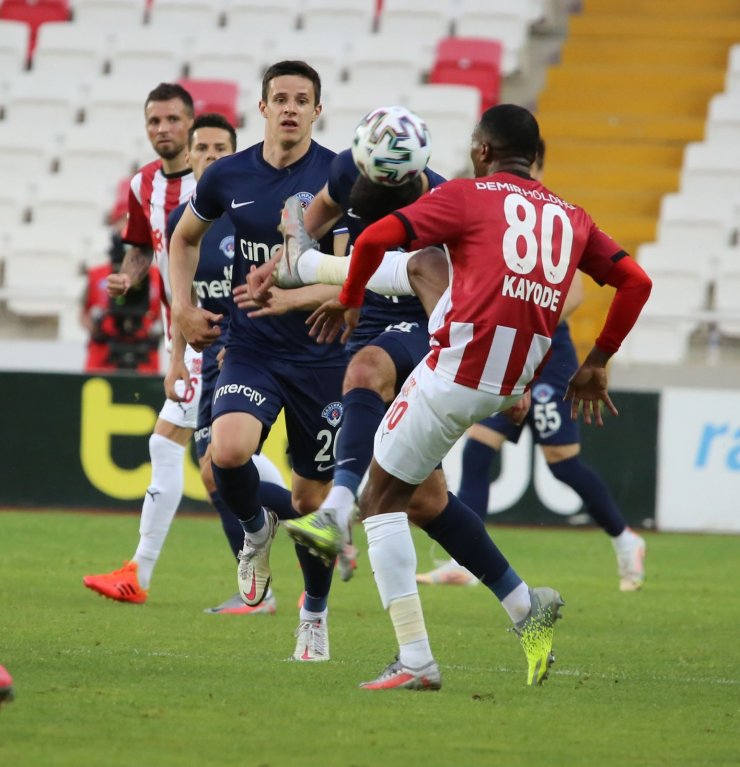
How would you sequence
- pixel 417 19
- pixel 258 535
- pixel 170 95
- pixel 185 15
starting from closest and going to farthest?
pixel 258 535
pixel 170 95
pixel 417 19
pixel 185 15

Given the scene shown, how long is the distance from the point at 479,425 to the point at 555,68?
10.6 meters

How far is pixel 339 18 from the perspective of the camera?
20.4 m

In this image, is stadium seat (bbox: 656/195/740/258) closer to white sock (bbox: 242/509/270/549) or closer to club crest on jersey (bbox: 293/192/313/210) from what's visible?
club crest on jersey (bbox: 293/192/313/210)

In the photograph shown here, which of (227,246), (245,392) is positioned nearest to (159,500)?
(227,246)

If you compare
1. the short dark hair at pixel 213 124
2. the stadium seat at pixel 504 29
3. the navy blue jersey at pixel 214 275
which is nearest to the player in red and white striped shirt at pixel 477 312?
the navy blue jersey at pixel 214 275

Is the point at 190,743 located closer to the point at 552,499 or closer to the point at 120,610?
the point at 120,610

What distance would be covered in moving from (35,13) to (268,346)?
1536 centimetres

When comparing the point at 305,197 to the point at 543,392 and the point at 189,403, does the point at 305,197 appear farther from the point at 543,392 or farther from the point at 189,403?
the point at 543,392

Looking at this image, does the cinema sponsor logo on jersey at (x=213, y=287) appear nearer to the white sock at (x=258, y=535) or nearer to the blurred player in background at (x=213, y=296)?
the blurred player in background at (x=213, y=296)

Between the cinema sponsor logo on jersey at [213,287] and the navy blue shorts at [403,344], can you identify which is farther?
the cinema sponsor logo on jersey at [213,287]

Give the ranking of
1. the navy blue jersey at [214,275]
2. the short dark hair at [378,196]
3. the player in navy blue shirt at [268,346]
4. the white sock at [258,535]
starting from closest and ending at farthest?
the short dark hair at [378,196] < the player in navy blue shirt at [268,346] < the white sock at [258,535] < the navy blue jersey at [214,275]

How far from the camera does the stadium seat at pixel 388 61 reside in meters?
19.3

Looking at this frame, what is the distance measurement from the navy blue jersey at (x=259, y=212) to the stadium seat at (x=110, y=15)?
14311 millimetres

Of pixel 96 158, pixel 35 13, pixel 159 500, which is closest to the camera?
pixel 159 500
